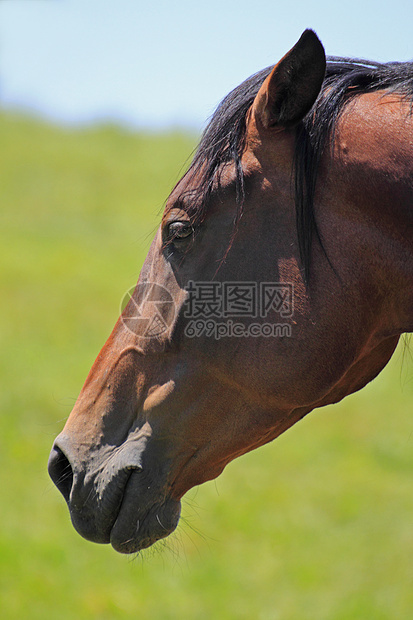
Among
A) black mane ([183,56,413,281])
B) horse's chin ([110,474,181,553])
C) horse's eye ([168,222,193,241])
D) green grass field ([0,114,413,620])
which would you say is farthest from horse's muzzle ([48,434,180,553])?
black mane ([183,56,413,281])

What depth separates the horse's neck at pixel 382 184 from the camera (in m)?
1.60

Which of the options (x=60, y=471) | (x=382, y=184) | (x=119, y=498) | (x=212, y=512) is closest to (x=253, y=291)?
(x=382, y=184)

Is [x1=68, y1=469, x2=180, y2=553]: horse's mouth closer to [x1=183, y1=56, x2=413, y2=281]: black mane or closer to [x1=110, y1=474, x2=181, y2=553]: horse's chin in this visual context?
[x1=110, y1=474, x2=181, y2=553]: horse's chin

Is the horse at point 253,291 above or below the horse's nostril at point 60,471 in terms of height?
above

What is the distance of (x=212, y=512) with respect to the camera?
6.81 metres

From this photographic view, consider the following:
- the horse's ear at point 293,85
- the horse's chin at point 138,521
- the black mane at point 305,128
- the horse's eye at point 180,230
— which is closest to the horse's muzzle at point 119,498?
the horse's chin at point 138,521

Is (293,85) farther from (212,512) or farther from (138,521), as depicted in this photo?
(212,512)

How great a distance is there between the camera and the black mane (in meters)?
1.66

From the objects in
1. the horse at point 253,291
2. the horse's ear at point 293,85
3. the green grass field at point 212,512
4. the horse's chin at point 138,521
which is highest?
the horse's ear at point 293,85

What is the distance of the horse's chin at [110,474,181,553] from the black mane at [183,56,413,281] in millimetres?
844

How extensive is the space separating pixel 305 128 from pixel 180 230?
0.46 meters

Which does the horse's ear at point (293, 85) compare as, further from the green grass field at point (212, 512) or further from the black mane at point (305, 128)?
the green grass field at point (212, 512)

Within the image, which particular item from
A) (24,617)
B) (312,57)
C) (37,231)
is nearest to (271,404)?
(312,57)

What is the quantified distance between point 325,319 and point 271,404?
0.32m
